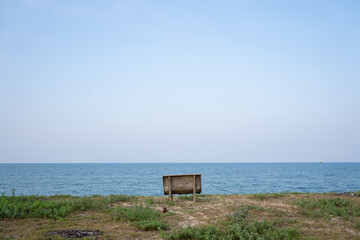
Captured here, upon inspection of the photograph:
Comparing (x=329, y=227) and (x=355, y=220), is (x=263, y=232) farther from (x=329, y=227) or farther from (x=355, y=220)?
(x=355, y=220)

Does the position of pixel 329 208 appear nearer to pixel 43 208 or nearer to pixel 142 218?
pixel 142 218

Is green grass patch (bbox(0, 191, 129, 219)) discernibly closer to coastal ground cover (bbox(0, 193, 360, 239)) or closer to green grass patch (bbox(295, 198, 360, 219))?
coastal ground cover (bbox(0, 193, 360, 239))

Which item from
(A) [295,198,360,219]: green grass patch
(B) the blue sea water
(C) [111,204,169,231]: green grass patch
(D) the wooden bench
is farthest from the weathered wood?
(B) the blue sea water

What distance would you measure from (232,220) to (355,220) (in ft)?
15.2

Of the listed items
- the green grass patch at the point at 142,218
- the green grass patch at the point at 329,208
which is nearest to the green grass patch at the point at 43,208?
the green grass patch at the point at 142,218

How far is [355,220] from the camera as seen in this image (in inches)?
399

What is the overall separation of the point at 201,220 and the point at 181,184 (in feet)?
10.4

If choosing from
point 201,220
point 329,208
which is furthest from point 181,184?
point 329,208

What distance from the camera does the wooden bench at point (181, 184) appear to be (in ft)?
42.9

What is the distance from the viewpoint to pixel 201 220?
10164mm

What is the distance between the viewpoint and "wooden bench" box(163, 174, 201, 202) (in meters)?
13.1

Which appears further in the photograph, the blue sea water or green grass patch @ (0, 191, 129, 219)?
the blue sea water

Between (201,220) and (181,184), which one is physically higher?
(181,184)

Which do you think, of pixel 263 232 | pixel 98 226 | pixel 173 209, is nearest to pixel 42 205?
pixel 98 226
